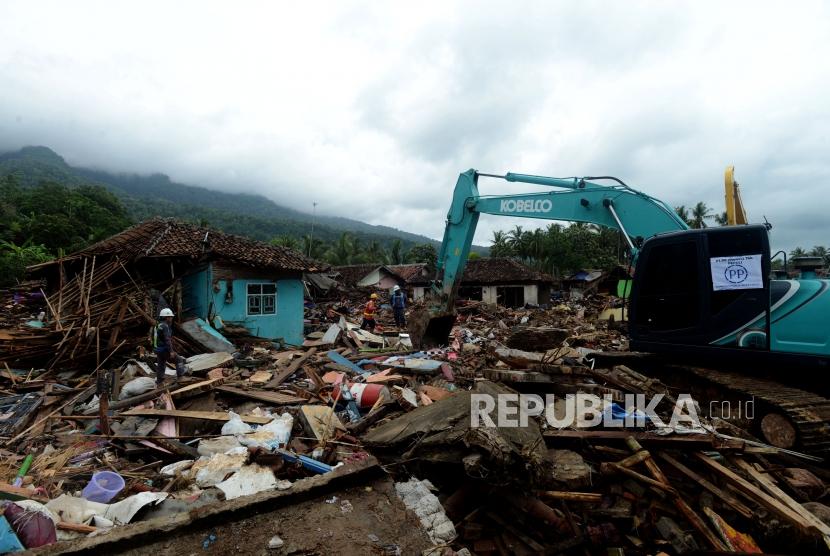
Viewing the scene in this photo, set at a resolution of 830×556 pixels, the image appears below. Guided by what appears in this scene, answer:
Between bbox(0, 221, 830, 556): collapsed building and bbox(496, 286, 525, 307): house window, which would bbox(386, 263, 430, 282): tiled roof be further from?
bbox(0, 221, 830, 556): collapsed building

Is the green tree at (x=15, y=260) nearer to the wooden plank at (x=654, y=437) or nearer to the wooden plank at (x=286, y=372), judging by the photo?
the wooden plank at (x=286, y=372)

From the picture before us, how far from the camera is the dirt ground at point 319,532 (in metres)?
2.81

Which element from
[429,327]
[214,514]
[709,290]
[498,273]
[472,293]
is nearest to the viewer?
[214,514]

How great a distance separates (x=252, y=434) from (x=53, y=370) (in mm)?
6522

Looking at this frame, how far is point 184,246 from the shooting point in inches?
522

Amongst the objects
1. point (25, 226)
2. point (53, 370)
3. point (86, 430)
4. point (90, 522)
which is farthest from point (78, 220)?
point (90, 522)

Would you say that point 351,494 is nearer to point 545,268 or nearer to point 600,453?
point 600,453

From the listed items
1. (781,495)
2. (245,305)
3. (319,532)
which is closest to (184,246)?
(245,305)

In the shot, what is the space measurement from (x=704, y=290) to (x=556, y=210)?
2647 millimetres

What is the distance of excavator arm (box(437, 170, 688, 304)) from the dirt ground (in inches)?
195

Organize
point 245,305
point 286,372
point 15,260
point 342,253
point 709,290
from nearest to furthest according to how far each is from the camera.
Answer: point 709,290 < point 286,372 < point 245,305 < point 15,260 < point 342,253

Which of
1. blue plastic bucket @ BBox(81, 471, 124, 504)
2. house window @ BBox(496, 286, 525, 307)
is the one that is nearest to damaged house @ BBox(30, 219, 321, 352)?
blue plastic bucket @ BBox(81, 471, 124, 504)

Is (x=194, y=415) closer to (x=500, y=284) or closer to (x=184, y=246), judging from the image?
(x=184, y=246)

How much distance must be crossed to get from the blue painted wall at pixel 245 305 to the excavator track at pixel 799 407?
42.6ft
